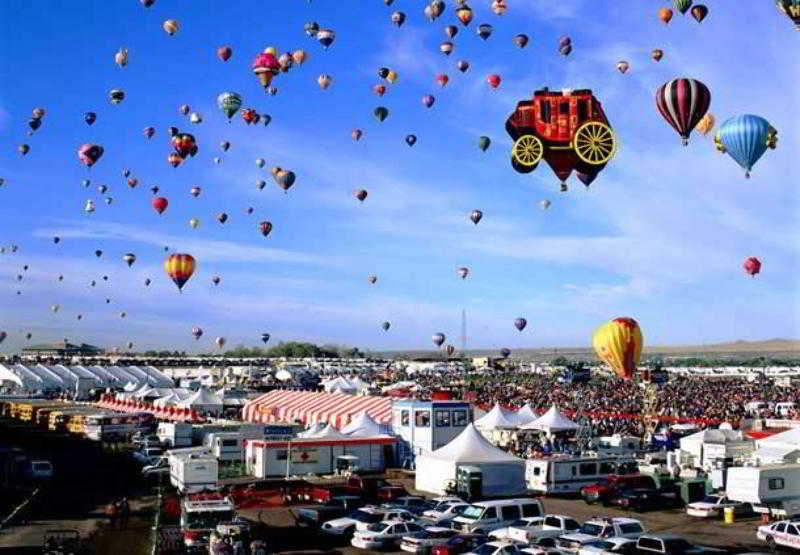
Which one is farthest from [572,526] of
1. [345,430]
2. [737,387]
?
[737,387]

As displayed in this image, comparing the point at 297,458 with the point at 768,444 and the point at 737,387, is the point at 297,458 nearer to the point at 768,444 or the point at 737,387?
the point at 768,444

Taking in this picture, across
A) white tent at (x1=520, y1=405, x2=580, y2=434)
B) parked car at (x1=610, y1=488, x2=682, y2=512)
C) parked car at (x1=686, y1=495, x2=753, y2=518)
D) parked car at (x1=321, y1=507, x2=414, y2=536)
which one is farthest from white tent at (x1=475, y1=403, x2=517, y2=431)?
parked car at (x1=321, y1=507, x2=414, y2=536)

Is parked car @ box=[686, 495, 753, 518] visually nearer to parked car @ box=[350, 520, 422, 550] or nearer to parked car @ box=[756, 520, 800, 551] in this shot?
parked car @ box=[756, 520, 800, 551]

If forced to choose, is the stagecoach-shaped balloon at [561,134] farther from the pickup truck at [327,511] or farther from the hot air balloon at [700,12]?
the pickup truck at [327,511]

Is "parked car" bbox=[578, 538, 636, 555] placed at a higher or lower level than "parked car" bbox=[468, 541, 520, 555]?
lower

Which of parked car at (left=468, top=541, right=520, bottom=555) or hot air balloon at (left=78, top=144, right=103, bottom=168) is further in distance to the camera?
hot air balloon at (left=78, top=144, right=103, bottom=168)
